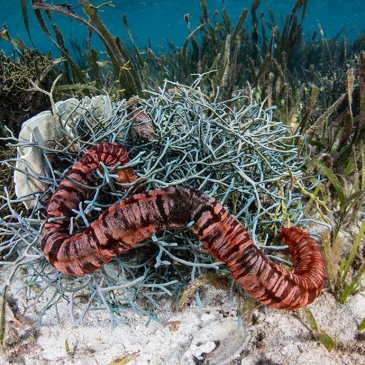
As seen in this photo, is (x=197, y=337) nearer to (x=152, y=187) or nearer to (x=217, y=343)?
(x=217, y=343)

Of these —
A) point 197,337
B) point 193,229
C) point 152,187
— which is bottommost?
point 197,337

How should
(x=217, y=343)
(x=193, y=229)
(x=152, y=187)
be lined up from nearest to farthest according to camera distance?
(x=193, y=229)
(x=217, y=343)
(x=152, y=187)

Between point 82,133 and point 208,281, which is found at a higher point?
point 82,133

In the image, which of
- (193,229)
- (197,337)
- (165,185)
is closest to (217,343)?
(197,337)

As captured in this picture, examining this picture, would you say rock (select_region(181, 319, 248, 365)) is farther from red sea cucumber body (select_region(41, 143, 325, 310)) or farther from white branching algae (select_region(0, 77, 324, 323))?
red sea cucumber body (select_region(41, 143, 325, 310))

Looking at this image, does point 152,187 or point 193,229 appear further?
point 152,187

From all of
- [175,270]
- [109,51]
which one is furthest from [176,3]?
[175,270]

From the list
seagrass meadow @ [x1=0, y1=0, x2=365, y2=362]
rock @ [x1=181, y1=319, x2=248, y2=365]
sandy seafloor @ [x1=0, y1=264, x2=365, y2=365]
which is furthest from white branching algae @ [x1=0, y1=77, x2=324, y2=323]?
rock @ [x1=181, y1=319, x2=248, y2=365]

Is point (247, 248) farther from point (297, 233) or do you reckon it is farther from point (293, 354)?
point (293, 354)

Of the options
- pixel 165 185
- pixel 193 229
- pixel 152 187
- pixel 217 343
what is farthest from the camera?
pixel 152 187
